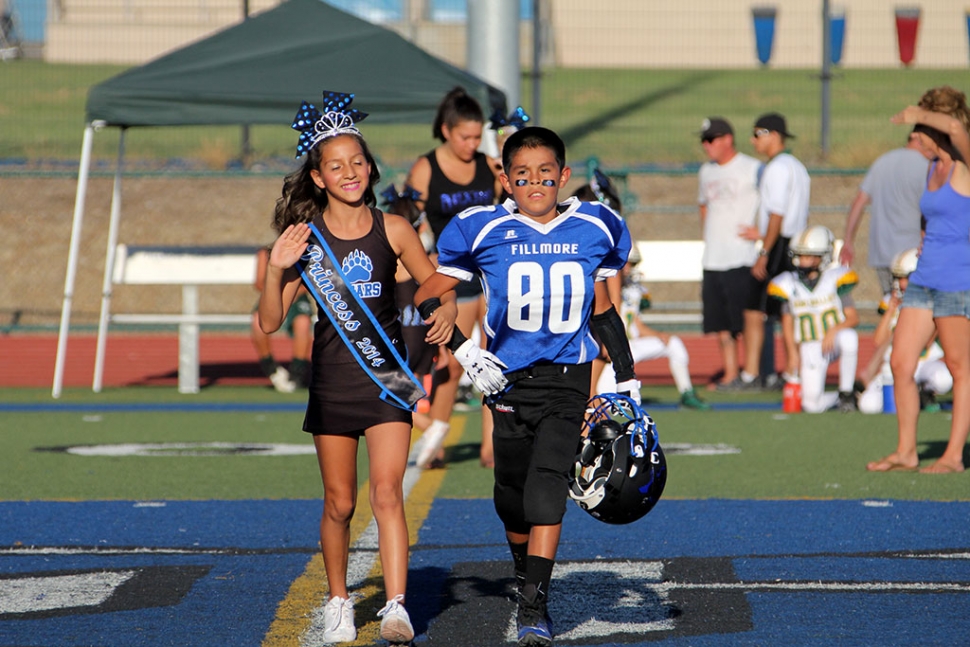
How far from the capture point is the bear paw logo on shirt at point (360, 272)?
16.2 feet

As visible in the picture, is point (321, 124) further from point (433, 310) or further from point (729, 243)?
point (729, 243)

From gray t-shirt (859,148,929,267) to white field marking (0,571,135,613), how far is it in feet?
25.5

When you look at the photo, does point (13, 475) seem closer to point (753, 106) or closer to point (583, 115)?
point (583, 115)

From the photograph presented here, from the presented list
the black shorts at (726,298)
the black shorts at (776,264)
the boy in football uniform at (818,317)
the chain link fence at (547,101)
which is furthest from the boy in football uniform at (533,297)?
the chain link fence at (547,101)

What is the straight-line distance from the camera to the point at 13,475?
846cm

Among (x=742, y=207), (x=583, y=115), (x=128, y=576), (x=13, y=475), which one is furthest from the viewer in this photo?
(x=583, y=115)

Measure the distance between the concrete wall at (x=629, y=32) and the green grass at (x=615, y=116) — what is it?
546mm

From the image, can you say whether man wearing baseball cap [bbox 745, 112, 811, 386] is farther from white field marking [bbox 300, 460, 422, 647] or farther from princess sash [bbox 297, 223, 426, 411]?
princess sash [bbox 297, 223, 426, 411]

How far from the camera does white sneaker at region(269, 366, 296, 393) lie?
515 inches

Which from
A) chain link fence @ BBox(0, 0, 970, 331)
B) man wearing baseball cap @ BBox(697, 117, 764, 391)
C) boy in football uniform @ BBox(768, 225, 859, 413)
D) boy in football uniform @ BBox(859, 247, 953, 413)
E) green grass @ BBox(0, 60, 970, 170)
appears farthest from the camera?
green grass @ BBox(0, 60, 970, 170)

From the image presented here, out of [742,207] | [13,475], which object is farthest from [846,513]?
[742,207]

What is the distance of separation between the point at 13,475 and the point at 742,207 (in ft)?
21.7

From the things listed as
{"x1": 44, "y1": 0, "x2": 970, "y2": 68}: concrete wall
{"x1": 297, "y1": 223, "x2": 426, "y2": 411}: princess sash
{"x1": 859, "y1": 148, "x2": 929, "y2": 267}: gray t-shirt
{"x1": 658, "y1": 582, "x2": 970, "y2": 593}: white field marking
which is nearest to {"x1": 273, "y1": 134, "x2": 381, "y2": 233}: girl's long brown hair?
{"x1": 297, "y1": 223, "x2": 426, "y2": 411}: princess sash

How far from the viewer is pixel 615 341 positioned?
17.0ft
